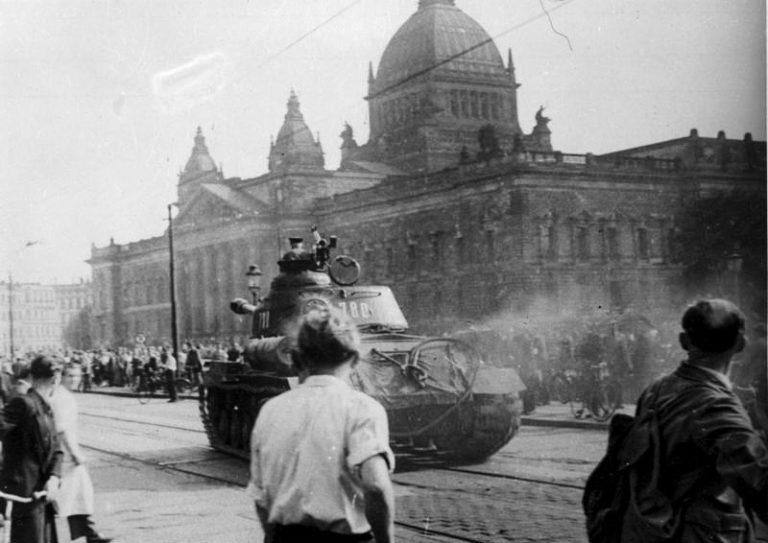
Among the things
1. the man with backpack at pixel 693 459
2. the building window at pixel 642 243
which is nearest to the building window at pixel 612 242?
the building window at pixel 642 243

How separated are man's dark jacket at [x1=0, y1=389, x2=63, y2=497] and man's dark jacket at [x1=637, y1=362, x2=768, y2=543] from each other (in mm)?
4099

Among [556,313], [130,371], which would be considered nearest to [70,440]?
[130,371]

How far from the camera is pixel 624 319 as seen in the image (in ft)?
72.3

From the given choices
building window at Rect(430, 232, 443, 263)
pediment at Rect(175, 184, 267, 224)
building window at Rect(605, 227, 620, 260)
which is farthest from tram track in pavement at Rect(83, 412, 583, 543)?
pediment at Rect(175, 184, 267, 224)

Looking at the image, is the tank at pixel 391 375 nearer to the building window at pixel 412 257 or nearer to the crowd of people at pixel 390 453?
the crowd of people at pixel 390 453

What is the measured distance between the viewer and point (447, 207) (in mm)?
48375

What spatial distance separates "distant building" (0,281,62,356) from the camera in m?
36.5

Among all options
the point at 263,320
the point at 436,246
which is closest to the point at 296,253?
the point at 263,320

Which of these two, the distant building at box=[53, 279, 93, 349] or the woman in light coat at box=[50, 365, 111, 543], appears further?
the distant building at box=[53, 279, 93, 349]

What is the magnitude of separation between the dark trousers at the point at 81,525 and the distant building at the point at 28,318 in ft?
94.4

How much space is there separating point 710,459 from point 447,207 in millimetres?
45031

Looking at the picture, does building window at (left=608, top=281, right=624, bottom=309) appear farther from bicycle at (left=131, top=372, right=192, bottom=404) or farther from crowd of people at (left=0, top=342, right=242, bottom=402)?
bicycle at (left=131, top=372, right=192, bottom=404)

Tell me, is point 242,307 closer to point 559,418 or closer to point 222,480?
point 222,480

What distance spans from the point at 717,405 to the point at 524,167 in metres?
40.2
